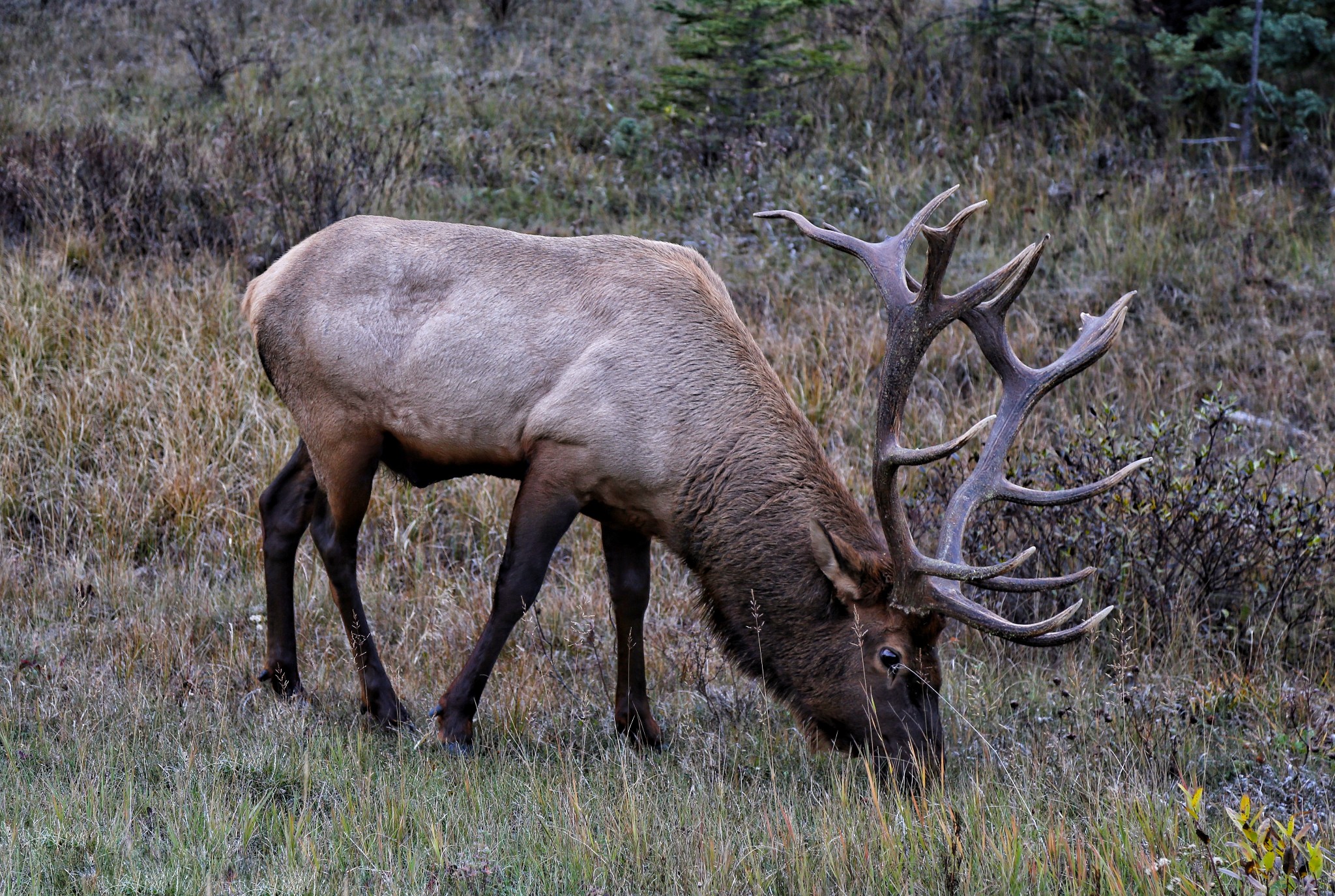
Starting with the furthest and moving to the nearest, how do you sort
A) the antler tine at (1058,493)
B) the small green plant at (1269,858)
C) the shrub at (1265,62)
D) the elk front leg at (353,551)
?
the shrub at (1265,62), the elk front leg at (353,551), the antler tine at (1058,493), the small green plant at (1269,858)

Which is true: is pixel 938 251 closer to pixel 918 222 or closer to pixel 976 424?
pixel 918 222

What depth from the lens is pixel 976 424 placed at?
13.7 ft

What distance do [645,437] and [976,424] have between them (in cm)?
118

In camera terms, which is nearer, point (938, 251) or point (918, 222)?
point (938, 251)

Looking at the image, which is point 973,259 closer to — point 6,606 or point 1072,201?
point 1072,201

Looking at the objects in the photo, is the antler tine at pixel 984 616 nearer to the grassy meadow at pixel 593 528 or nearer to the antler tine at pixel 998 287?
the grassy meadow at pixel 593 528

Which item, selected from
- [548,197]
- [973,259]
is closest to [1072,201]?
[973,259]

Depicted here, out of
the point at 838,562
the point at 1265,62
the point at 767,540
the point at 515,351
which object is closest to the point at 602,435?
the point at 515,351

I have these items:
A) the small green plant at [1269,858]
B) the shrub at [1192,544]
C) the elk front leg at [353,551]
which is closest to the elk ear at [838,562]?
the small green plant at [1269,858]

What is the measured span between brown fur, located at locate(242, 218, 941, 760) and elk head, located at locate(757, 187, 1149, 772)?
12 mm

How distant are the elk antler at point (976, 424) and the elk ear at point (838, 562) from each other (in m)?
0.14

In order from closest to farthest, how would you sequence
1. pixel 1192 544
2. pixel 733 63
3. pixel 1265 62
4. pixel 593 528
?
pixel 1192 544 → pixel 593 528 → pixel 1265 62 → pixel 733 63

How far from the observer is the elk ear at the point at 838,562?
4352 mm

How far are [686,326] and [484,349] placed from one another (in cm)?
78
